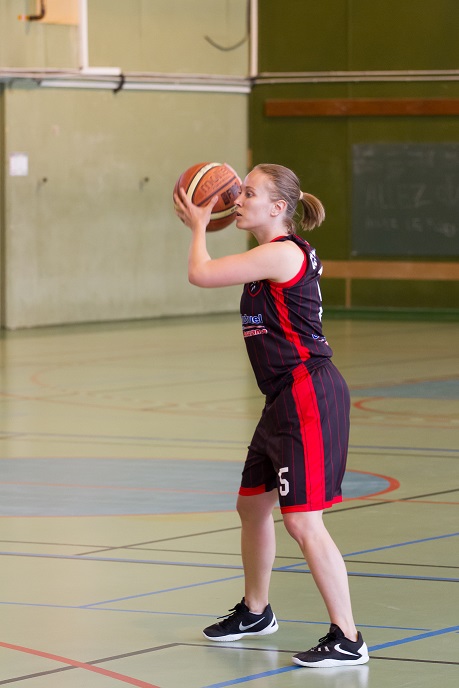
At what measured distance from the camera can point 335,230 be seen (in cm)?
2488

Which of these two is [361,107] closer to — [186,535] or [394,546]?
[186,535]

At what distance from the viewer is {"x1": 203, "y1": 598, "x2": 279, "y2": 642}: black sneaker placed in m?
5.64

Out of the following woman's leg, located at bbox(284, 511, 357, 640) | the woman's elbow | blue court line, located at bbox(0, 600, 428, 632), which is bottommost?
blue court line, located at bbox(0, 600, 428, 632)

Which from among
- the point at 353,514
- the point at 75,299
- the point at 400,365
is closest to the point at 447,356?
the point at 400,365

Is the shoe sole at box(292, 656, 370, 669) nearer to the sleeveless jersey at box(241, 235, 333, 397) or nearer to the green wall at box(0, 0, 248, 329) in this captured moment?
the sleeveless jersey at box(241, 235, 333, 397)

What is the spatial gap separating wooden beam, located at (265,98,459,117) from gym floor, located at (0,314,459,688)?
9.14 m

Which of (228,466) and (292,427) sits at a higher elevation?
(292,427)

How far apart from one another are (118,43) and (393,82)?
462cm

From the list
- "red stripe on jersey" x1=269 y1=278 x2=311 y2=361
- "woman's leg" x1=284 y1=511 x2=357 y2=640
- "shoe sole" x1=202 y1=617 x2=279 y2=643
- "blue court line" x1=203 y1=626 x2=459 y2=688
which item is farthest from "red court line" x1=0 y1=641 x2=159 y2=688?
"red stripe on jersey" x1=269 y1=278 x2=311 y2=361

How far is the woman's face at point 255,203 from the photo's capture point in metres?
5.59

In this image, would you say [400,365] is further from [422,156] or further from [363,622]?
[363,622]

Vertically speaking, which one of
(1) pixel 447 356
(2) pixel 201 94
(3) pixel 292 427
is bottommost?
(1) pixel 447 356

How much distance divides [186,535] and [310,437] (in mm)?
2402

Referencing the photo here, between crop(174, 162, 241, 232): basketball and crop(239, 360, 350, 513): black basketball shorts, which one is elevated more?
crop(174, 162, 241, 232): basketball
